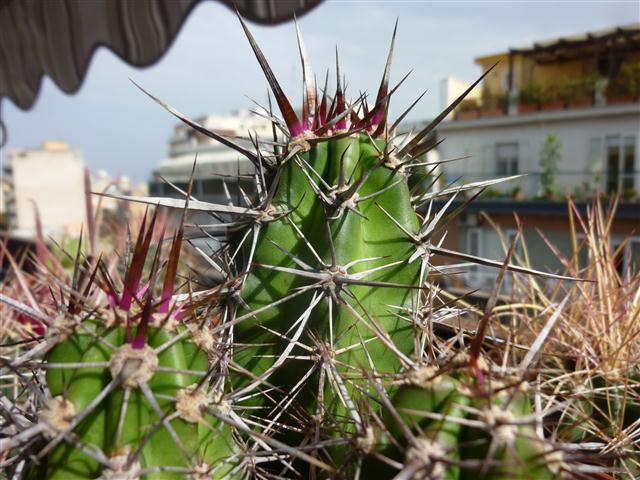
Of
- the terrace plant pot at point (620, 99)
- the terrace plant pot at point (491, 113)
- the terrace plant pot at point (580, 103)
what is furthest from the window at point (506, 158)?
the terrace plant pot at point (620, 99)

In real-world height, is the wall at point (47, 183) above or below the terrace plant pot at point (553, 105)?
below

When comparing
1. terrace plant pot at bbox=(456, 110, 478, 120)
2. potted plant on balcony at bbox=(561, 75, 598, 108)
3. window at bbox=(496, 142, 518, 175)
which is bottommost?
window at bbox=(496, 142, 518, 175)

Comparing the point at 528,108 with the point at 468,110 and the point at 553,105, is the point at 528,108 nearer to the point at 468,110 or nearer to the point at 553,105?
the point at 553,105

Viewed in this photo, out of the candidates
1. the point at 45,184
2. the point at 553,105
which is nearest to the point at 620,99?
the point at 553,105

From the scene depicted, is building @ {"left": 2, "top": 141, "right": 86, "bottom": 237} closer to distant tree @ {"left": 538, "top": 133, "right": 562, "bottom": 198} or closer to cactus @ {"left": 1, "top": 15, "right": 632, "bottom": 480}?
distant tree @ {"left": 538, "top": 133, "right": 562, "bottom": 198}

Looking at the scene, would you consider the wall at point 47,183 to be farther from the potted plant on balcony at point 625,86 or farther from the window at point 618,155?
the potted plant on balcony at point 625,86

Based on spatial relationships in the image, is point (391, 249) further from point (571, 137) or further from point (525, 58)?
point (525, 58)

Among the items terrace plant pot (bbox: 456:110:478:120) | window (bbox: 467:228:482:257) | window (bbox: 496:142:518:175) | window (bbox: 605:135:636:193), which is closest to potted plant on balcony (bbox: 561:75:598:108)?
window (bbox: 605:135:636:193)
